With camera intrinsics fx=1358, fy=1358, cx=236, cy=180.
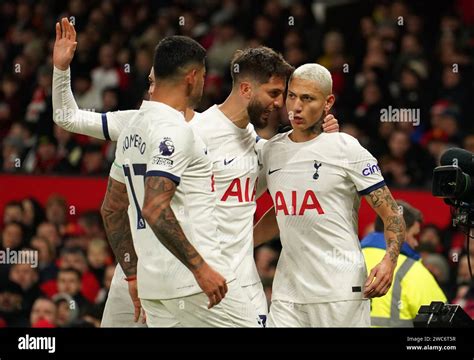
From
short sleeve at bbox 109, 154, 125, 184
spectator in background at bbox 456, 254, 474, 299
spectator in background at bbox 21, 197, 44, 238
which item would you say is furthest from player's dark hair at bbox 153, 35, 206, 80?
spectator in background at bbox 21, 197, 44, 238

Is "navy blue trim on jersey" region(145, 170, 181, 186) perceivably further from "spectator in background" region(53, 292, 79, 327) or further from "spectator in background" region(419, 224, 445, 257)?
"spectator in background" region(419, 224, 445, 257)

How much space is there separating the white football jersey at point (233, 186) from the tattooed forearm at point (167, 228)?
27.0 inches

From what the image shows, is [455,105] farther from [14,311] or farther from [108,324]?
[108,324]

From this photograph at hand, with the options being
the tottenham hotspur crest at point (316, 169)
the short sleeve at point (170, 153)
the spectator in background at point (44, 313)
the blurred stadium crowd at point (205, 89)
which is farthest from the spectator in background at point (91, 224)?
the short sleeve at point (170, 153)

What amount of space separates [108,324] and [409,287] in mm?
1588

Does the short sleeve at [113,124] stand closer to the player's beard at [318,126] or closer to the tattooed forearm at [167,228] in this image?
the player's beard at [318,126]

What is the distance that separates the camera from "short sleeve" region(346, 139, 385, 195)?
20.0 ft

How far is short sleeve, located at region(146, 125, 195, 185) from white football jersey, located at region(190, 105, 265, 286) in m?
0.61

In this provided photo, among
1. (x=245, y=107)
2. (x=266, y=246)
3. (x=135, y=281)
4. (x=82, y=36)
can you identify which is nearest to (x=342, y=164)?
(x=245, y=107)

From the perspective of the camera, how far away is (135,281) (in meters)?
6.31

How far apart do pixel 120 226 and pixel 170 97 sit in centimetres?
85

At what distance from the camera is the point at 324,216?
20.1 ft

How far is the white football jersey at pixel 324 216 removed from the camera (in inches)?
241

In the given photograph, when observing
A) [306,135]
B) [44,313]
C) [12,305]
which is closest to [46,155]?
[12,305]
